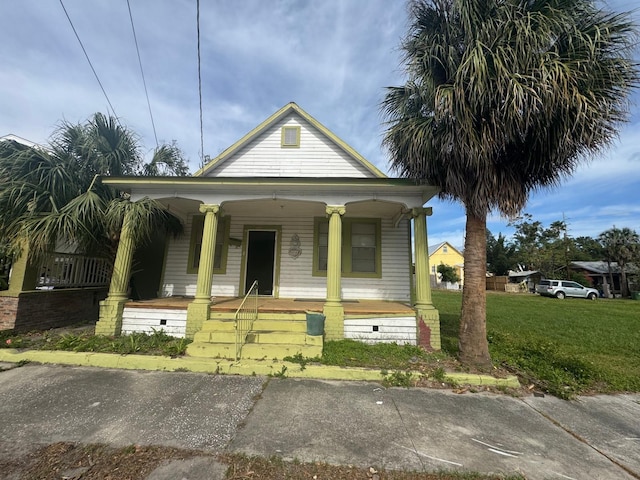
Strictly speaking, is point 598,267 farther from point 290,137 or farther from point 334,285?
point 334,285

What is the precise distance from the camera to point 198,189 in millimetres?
6988

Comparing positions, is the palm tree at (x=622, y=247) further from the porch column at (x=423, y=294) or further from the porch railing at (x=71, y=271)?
the porch railing at (x=71, y=271)

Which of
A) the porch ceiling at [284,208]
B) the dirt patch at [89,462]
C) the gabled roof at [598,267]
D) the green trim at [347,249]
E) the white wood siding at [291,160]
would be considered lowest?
the dirt patch at [89,462]

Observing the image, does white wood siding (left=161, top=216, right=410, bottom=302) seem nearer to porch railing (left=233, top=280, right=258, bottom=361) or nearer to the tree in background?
porch railing (left=233, top=280, right=258, bottom=361)

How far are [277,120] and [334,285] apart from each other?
6159mm

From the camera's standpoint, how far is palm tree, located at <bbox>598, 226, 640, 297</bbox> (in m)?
31.5

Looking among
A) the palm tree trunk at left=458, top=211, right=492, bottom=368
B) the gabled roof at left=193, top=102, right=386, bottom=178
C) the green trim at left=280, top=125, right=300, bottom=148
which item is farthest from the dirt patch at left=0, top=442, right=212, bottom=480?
the green trim at left=280, top=125, right=300, bottom=148

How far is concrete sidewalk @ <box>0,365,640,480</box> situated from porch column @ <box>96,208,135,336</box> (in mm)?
1679

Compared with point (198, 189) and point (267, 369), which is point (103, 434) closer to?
point (267, 369)

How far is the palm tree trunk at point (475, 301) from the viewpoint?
5.36 meters

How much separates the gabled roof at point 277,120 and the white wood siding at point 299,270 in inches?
71.0

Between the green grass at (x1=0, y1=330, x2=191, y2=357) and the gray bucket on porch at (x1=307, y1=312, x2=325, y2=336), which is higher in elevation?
the gray bucket on porch at (x1=307, y1=312, x2=325, y2=336)

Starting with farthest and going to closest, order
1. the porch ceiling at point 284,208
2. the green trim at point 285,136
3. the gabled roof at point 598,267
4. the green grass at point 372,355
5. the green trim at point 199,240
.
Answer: the gabled roof at point 598,267 → the green trim at point 285,136 → the green trim at point 199,240 → the porch ceiling at point 284,208 → the green grass at point 372,355

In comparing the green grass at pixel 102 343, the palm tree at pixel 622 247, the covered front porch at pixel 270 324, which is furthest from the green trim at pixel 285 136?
the palm tree at pixel 622 247
